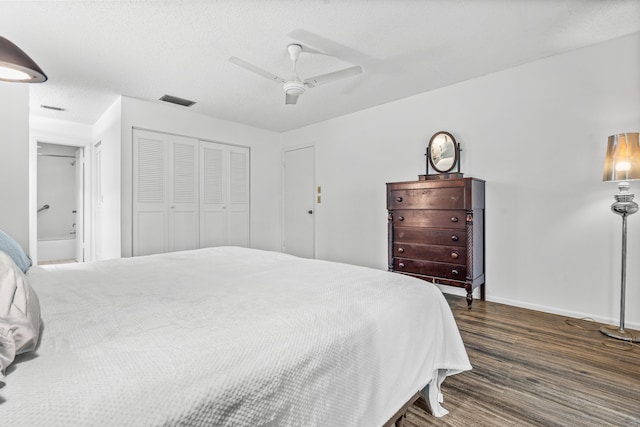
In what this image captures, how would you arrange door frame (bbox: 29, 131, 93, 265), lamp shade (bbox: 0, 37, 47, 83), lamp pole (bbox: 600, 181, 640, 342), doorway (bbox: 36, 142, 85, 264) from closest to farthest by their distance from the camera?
lamp shade (bbox: 0, 37, 47, 83) < lamp pole (bbox: 600, 181, 640, 342) < door frame (bbox: 29, 131, 93, 265) < doorway (bbox: 36, 142, 85, 264)

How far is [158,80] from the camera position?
3340 mm

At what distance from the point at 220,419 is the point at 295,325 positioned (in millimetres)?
349

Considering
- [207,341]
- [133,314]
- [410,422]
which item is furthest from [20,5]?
[410,422]

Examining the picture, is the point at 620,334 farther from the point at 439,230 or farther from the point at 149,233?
the point at 149,233

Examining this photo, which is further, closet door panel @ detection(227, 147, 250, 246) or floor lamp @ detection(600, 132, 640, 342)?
closet door panel @ detection(227, 147, 250, 246)

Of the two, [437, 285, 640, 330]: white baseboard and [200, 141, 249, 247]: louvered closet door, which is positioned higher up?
[200, 141, 249, 247]: louvered closet door

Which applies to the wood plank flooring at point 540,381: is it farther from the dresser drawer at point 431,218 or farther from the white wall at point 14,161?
the white wall at point 14,161

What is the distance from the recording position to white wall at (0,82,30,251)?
266cm

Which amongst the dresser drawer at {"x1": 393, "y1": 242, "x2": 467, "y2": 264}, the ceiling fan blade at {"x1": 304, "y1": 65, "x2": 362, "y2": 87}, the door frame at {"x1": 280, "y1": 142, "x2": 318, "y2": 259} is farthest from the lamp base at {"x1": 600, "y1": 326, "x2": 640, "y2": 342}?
the door frame at {"x1": 280, "y1": 142, "x2": 318, "y2": 259}

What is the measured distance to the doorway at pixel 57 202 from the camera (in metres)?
6.15

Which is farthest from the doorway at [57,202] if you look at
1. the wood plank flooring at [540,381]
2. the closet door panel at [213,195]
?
the wood plank flooring at [540,381]

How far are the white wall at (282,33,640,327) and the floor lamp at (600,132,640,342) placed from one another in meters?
0.30

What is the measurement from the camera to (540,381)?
68.2 inches

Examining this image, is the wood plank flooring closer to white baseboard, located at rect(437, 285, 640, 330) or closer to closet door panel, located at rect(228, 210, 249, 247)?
white baseboard, located at rect(437, 285, 640, 330)
